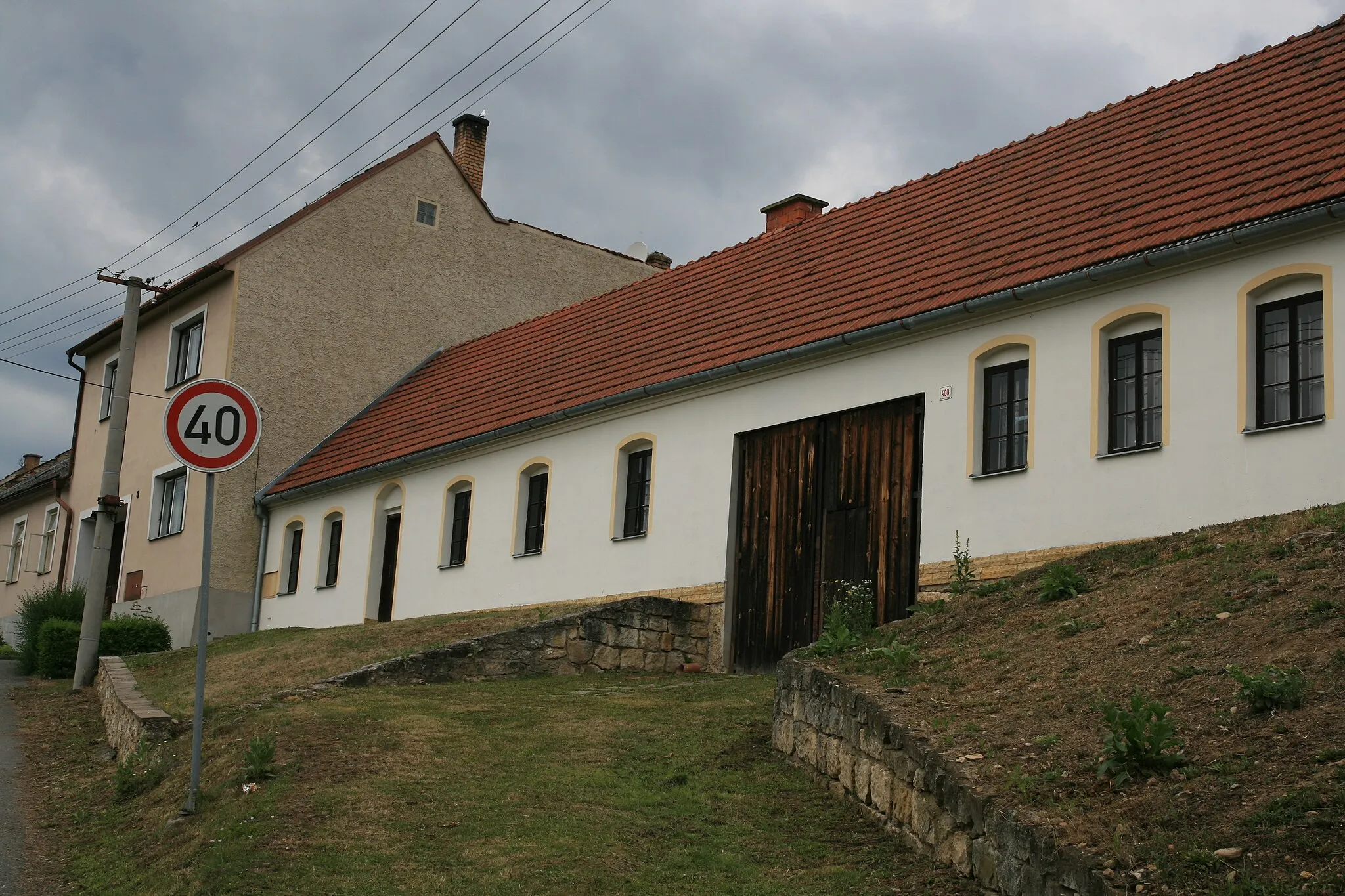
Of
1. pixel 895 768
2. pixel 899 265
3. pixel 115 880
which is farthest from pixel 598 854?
pixel 899 265

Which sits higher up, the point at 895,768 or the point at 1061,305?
the point at 1061,305

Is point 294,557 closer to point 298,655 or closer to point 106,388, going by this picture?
point 106,388

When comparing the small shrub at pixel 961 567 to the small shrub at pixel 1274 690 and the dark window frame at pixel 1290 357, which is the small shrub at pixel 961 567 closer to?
the dark window frame at pixel 1290 357

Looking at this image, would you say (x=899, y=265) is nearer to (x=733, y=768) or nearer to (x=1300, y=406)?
(x=1300, y=406)

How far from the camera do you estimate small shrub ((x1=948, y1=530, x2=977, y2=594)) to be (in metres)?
13.8

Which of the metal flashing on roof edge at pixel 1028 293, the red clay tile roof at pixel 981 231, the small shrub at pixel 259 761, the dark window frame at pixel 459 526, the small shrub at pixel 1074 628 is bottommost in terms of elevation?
the small shrub at pixel 259 761

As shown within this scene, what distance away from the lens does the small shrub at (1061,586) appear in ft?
38.5

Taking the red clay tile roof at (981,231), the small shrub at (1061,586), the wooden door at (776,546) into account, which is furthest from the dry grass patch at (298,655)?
the small shrub at (1061,586)

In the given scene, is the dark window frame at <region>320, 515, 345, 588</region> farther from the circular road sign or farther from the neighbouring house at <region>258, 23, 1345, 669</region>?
the circular road sign

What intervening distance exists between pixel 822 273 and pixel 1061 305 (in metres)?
5.10

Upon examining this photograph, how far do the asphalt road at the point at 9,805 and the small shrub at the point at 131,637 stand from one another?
226 inches

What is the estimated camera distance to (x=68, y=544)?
1414 inches

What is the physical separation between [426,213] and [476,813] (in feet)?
80.1

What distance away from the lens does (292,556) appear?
29359 millimetres
